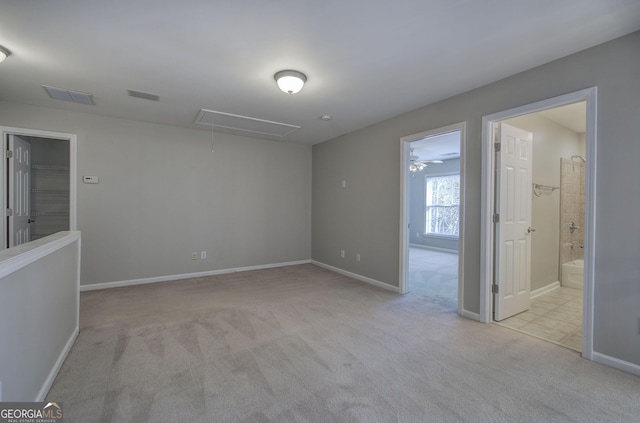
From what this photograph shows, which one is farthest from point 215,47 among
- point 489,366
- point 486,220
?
point 489,366

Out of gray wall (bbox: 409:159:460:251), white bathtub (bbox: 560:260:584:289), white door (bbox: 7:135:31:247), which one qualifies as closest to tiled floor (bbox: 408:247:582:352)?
white bathtub (bbox: 560:260:584:289)

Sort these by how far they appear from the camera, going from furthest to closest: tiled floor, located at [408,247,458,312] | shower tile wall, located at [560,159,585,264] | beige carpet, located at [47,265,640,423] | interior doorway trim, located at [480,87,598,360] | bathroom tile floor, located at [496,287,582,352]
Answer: shower tile wall, located at [560,159,585,264] → tiled floor, located at [408,247,458,312] → bathroom tile floor, located at [496,287,582,352] → interior doorway trim, located at [480,87,598,360] → beige carpet, located at [47,265,640,423]

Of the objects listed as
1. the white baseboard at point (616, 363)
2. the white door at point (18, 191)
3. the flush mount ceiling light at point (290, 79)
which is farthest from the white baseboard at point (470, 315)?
the white door at point (18, 191)

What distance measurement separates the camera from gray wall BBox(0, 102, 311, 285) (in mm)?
4070

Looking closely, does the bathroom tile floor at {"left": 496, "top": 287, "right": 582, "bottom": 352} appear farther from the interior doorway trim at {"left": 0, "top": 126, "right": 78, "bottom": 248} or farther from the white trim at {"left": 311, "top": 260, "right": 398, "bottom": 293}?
the interior doorway trim at {"left": 0, "top": 126, "right": 78, "bottom": 248}

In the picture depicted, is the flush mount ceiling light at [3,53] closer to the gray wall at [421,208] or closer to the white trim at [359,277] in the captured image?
the white trim at [359,277]

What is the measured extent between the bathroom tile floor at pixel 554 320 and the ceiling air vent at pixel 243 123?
393 cm

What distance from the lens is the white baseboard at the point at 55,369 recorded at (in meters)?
1.75

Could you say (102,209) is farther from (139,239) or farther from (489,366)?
(489,366)

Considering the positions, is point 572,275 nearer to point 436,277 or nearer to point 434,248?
point 436,277

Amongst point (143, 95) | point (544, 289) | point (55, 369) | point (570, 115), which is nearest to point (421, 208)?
point (544, 289)

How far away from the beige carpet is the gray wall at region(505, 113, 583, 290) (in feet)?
5.87

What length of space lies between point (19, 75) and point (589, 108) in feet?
17.1

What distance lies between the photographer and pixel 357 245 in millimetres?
4797
